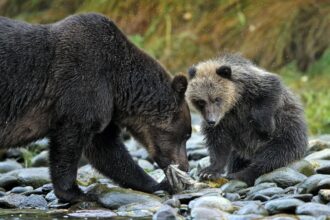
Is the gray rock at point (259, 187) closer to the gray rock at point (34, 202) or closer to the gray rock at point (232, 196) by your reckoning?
the gray rock at point (232, 196)

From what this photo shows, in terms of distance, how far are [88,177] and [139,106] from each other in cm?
219

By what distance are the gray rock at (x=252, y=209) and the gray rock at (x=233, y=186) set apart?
3.95ft

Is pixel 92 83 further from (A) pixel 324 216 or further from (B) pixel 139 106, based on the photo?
(A) pixel 324 216

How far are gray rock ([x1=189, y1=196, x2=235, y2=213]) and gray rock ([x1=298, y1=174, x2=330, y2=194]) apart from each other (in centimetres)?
74

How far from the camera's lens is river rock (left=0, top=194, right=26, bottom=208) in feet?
29.7

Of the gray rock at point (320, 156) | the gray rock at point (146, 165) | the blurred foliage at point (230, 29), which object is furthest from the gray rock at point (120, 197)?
the blurred foliage at point (230, 29)

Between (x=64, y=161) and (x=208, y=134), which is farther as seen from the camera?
(x=208, y=134)

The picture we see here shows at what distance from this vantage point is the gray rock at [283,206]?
7.91 m

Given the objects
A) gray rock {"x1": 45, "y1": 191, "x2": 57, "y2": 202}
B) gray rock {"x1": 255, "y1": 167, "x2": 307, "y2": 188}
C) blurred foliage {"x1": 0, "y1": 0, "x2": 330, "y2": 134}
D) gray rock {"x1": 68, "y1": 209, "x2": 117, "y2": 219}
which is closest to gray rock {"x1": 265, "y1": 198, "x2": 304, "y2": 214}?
gray rock {"x1": 255, "y1": 167, "x2": 307, "y2": 188}

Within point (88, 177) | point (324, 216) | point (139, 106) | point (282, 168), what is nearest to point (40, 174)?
point (88, 177)

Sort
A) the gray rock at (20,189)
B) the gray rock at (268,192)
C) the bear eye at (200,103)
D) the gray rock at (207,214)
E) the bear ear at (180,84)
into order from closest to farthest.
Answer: the gray rock at (207,214), the gray rock at (268,192), the bear ear at (180,84), the gray rock at (20,189), the bear eye at (200,103)

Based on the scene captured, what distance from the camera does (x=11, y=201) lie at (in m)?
9.11

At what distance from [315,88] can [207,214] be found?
813cm

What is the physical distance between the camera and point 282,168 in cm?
948
